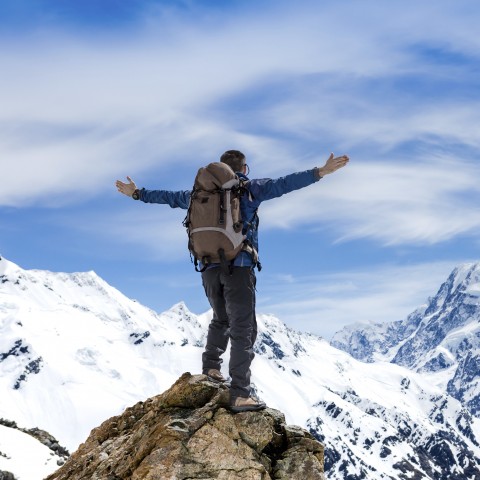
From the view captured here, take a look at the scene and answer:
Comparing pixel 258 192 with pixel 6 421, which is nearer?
pixel 258 192

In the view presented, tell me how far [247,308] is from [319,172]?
2781 mm

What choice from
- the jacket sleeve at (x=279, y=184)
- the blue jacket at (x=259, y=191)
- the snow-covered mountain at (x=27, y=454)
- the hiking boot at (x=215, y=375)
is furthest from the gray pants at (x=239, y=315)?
the snow-covered mountain at (x=27, y=454)

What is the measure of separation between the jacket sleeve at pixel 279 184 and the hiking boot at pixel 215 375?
3577 millimetres

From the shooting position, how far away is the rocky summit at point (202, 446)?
1189 centimetres

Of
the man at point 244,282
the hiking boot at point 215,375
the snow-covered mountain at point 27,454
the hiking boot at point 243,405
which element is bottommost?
the hiking boot at point 243,405

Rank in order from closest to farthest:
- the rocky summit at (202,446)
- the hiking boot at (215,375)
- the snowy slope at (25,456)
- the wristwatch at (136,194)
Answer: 1. the rocky summit at (202,446)
2. the hiking boot at (215,375)
3. the wristwatch at (136,194)
4. the snowy slope at (25,456)

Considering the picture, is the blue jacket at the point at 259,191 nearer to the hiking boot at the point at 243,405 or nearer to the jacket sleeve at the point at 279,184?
the jacket sleeve at the point at 279,184

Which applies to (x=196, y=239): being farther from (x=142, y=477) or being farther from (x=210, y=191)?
(x=142, y=477)

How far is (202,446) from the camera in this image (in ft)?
39.6

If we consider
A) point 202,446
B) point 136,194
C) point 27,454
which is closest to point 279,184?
point 136,194

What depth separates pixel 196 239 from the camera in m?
13.1

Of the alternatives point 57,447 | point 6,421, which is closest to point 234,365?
point 57,447

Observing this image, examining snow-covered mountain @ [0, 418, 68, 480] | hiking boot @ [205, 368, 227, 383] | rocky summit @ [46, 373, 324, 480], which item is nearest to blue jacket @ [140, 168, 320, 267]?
hiking boot @ [205, 368, 227, 383]

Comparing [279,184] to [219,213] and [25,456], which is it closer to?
[219,213]
